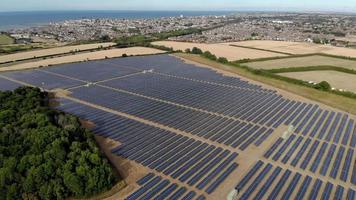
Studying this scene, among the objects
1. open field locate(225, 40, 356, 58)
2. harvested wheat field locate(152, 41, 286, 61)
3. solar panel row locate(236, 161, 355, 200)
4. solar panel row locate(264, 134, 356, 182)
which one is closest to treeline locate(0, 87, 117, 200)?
solar panel row locate(236, 161, 355, 200)

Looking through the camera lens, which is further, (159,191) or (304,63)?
(304,63)

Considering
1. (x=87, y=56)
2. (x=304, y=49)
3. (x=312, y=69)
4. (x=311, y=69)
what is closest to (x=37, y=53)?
(x=87, y=56)

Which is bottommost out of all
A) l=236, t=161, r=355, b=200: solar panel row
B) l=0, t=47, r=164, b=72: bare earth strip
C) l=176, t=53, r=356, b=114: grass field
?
l=236, t=161, r=355, b=200: solar panel row

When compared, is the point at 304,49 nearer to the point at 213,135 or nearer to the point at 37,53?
the point at 213,135

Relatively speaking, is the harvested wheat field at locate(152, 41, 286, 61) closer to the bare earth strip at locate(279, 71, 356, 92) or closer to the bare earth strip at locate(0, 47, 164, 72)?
the bare earth strip at locate(0, 47, 164, 72)

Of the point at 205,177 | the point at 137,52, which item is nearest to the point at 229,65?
the point at 137,52

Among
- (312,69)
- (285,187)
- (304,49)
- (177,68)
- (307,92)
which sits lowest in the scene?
(285,187)
